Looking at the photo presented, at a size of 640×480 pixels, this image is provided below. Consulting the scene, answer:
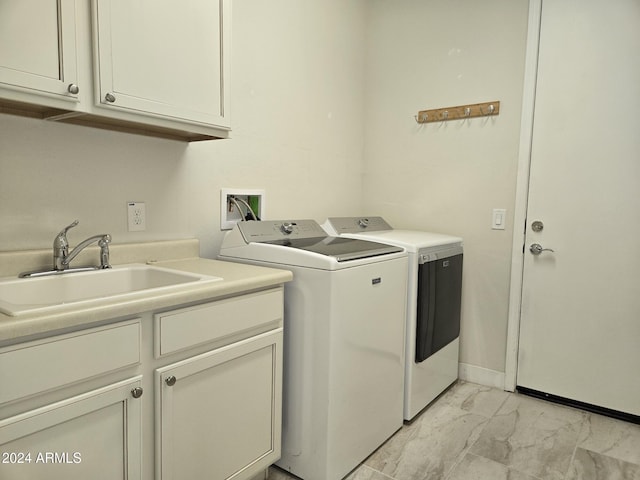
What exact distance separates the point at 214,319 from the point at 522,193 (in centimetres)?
194

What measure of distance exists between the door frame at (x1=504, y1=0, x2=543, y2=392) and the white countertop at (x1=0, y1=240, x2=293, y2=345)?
5.10 feet

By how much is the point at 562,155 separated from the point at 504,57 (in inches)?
26.0

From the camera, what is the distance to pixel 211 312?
1375 millimetres

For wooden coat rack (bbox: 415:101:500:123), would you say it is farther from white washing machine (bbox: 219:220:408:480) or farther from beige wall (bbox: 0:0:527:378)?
white washing machine (bbox: 219:220:408:480)

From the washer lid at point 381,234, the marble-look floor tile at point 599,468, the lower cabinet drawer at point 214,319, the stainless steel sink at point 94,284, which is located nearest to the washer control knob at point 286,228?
the washer lid at point 381,234

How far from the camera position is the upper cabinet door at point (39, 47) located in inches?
44.9

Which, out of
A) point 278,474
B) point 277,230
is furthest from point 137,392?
point 277,230

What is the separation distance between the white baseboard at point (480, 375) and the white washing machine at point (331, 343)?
95cm

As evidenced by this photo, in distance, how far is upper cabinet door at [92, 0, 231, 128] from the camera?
1335 mm

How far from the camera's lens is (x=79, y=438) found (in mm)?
1084

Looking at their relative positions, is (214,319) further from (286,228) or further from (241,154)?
(241,154)

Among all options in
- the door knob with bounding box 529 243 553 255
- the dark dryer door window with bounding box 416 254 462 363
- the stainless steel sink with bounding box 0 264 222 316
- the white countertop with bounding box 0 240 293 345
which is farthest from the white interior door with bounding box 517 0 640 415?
the stainless steel sink with bounding box 0 264 222 316

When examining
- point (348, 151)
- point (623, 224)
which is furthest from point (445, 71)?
point (623, 224)

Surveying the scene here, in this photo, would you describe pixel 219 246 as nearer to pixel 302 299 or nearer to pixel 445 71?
pixel 302 299
